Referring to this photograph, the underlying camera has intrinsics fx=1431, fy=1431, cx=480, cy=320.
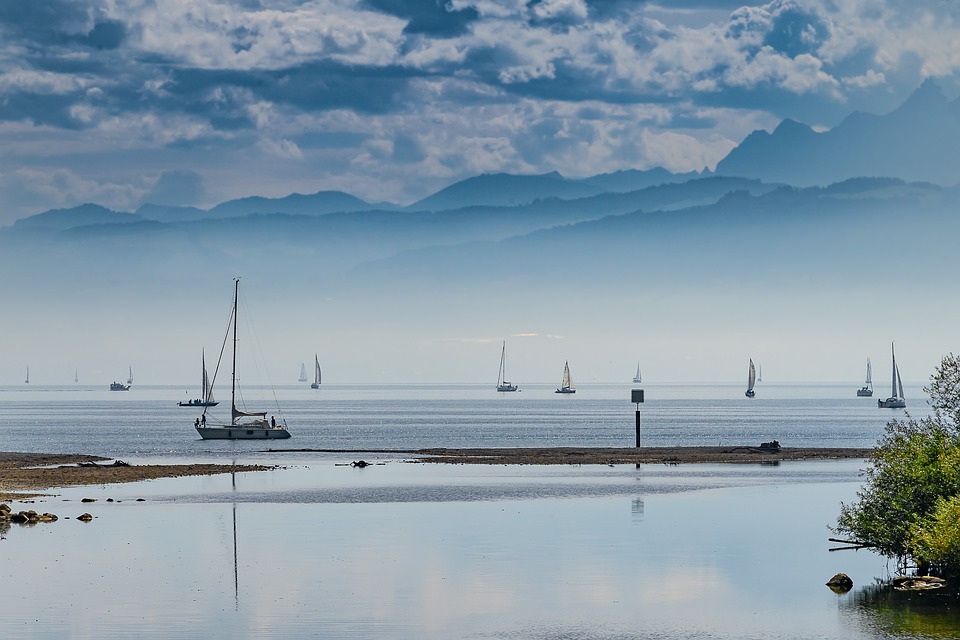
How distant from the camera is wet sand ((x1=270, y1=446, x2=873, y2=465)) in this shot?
111188 mm

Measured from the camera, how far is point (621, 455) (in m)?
116

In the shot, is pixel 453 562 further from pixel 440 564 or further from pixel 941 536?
pixel 941 536

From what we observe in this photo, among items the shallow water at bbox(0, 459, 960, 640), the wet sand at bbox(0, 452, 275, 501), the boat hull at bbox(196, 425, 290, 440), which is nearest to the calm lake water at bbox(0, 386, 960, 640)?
the shallow water at bbox(0, 459, 960, 640)

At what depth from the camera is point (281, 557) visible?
53688 millimetres

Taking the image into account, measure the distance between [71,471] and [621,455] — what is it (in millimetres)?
43742

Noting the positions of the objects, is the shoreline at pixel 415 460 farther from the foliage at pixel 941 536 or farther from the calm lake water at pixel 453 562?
the foliage at pixel 941 536

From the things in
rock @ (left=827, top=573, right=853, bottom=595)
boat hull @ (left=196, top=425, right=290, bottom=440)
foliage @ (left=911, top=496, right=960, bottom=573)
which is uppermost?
boat hull @ (left=196, top=425, right=290, bottom=440)

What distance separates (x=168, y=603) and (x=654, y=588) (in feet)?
50.6

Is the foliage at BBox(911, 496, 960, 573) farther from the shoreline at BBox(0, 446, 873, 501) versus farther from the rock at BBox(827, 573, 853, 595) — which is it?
the shoreline at BBox(0, 446, 873, 501)

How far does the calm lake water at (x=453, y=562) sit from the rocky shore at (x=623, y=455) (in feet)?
54.5

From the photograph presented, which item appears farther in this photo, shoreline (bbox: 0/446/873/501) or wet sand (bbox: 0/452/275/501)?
shoreline (bbox: 0/446/873/501)

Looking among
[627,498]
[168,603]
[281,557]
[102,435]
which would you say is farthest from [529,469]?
[102,435]

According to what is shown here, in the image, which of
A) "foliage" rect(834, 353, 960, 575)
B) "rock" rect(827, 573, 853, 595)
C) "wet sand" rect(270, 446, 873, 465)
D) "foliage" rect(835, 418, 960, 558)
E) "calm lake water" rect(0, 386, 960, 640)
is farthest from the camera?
"wet sand" rect(270, 446, 873, 465)

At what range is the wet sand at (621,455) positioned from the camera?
→ 365ft
